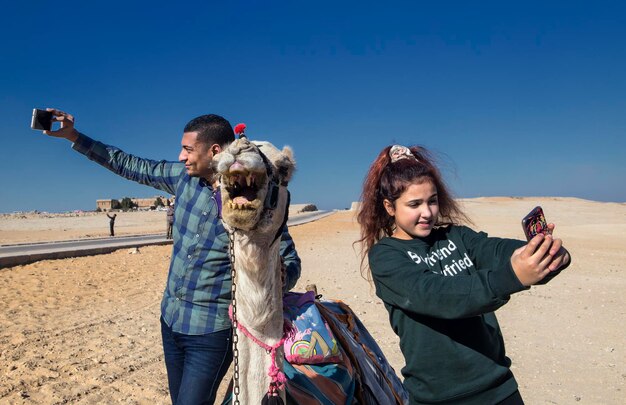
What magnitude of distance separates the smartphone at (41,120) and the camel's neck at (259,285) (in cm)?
174

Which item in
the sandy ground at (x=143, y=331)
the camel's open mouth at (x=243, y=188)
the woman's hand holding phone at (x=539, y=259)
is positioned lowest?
the sandy ground at (x=143, y=331)

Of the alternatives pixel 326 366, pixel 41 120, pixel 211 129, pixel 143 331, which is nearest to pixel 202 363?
pixel 326 366

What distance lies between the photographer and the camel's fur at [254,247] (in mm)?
1512

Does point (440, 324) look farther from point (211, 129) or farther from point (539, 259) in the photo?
point (211, 129)

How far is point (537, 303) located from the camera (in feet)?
29.8

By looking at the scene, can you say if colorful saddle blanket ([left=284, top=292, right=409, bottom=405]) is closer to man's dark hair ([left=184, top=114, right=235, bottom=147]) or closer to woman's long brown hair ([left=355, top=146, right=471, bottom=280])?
woman's long brown hair ([left=355, top=146, right=471, bottom=280])

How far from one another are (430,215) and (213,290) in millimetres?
1160

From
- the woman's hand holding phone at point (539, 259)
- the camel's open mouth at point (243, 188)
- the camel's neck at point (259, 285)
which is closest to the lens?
the woman's hand holding phone at point (539, 259)

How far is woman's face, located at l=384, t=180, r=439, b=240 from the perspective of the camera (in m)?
2.05

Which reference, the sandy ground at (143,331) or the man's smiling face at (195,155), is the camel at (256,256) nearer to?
the man's smiling face at (195,155)

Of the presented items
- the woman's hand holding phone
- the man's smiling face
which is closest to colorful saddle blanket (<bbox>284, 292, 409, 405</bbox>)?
the man's smiling face

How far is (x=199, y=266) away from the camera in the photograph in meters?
2.52

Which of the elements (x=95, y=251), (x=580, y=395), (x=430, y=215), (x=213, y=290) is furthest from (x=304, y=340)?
(x=95, y=251)

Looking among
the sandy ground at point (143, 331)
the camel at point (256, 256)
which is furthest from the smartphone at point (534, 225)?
the sandy ground at point (143, 331)
